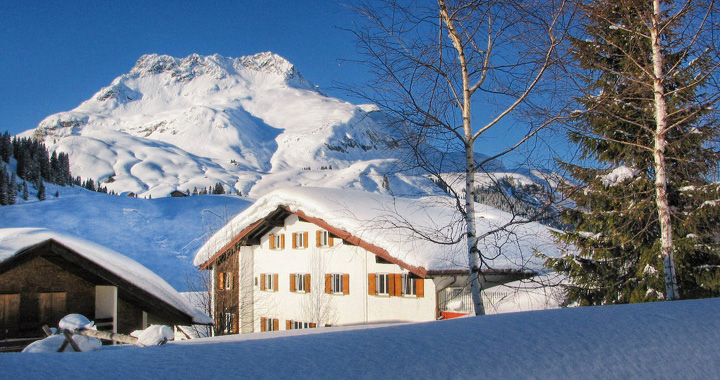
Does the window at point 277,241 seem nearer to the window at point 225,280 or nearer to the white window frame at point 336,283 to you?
the window at point 225,280

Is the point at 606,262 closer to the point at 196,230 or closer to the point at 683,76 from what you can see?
the point at 683,76

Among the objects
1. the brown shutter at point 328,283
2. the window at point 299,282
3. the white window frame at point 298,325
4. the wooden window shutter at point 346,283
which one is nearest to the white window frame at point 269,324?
the white window frame at point 298,325

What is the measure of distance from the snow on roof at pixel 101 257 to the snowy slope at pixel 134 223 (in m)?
53.9

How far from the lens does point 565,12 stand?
7523 mm

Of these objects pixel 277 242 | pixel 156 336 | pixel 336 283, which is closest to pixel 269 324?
pixel 277 242

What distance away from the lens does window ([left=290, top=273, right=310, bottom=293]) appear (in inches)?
1033

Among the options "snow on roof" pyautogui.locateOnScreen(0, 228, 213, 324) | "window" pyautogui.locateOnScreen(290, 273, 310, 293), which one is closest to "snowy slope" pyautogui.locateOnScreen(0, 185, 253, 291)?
"window" pyautogui.locateOnScreen(290, 273, 310, 293)

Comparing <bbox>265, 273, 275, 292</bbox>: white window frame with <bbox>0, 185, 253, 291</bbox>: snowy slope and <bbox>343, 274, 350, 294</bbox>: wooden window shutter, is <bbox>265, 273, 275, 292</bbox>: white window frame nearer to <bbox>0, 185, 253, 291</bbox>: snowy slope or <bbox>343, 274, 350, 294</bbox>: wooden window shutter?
<bbox>343, 274, 350, 294</bbox>: wooden window shutter

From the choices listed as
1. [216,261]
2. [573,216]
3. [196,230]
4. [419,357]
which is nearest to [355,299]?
[216,261]

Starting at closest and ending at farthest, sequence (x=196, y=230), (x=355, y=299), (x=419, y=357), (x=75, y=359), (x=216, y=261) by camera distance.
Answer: (x=75, y=359) → (x=419, y=357) → (x=355, y=299) → (x=216, y=261) → (x=196, y=230)

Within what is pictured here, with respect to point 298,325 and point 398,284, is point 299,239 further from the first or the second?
point 398,284

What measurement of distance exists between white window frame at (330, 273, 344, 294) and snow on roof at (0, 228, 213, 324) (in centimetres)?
988

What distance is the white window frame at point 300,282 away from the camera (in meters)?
26.7

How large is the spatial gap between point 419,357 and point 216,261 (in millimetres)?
28489
